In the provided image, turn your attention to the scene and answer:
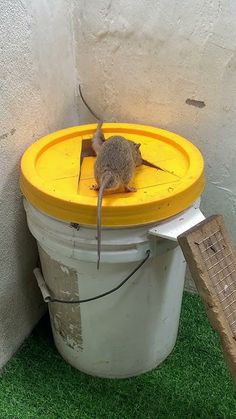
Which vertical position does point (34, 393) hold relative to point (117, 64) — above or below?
below

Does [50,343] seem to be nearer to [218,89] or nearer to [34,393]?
[34,393]

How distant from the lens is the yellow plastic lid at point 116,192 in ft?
3.33

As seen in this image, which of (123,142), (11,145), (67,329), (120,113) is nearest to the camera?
(123,142)

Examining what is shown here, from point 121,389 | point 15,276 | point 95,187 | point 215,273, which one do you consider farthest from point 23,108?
point 121,389

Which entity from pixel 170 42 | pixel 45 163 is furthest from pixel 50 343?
pixel 170 42

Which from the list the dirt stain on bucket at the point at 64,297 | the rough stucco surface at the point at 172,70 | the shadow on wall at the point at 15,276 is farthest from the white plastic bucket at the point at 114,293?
the rough stucco surface at the point at 172,70

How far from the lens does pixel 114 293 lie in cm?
118

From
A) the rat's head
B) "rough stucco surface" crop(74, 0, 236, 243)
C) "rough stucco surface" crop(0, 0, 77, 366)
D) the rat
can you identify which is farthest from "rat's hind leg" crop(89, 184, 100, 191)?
"rough stucco surface" crop(74, 0, 236, 243)

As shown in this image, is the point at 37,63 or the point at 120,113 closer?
the point at 37,63

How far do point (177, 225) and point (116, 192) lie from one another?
158 millimetres

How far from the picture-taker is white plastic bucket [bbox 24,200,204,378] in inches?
42.4

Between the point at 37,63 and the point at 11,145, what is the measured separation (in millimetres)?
230

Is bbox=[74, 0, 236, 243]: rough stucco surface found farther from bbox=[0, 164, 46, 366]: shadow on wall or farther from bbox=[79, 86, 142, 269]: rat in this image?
bbox=[0, 164, 46, 366]: shadow on wall

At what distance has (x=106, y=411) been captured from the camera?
4.25 ft
